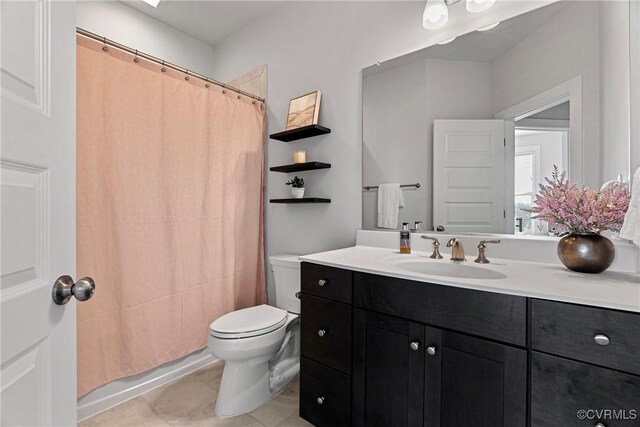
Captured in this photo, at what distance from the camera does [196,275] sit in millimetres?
1983

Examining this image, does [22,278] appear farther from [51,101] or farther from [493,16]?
[493,16]

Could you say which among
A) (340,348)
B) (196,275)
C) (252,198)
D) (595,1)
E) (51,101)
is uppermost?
(595,1)

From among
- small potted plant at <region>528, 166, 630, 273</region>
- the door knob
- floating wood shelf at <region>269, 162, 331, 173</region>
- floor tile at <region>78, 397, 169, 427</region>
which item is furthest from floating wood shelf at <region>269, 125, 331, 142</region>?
floor tile at <region>78, 397, 169, 427</region>

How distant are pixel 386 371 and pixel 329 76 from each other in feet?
5.97

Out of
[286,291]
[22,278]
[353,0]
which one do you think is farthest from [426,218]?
[22,278]

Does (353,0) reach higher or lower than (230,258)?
higher

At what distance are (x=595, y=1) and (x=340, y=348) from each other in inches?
70.6

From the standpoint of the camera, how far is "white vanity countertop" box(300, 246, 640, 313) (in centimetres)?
82

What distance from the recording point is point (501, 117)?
1.43 meters

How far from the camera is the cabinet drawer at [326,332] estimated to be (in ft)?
4.25

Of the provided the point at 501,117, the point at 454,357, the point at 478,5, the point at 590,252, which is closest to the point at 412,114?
the point at 501,117

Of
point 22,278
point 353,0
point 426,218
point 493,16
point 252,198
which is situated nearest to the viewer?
point 22,278

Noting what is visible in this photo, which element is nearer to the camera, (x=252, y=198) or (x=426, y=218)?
(x=426, y=218)

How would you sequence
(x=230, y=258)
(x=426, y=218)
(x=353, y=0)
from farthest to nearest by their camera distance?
(x=230, y=258), (x=353, y=0), (x=426, y=218)
